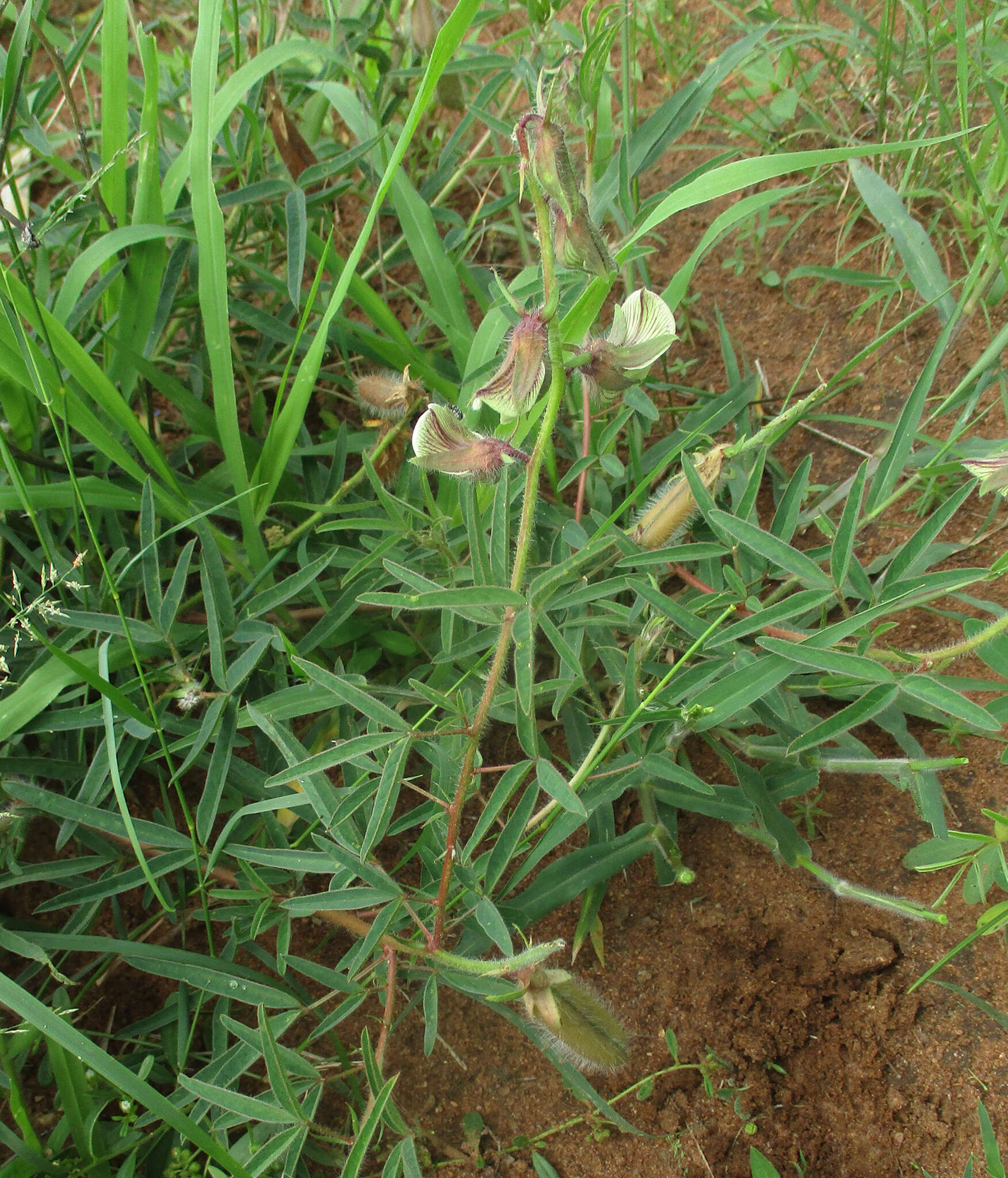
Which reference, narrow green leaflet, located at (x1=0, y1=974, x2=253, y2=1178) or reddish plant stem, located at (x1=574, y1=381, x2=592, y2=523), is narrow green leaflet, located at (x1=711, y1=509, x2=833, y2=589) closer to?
reddish plant stem, located at (x1=574, y1=381, x2=592, y2=523)

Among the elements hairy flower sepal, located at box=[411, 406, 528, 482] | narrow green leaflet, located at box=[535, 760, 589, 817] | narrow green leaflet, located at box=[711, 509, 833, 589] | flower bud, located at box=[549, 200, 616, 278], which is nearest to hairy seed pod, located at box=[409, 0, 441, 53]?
flower bud, located at box=[549, 200, 616, 278]

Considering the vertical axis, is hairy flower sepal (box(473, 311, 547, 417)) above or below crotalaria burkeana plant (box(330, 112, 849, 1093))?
above

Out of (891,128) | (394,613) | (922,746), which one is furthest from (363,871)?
(891,128)

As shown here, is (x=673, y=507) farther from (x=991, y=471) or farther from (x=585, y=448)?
(x=991, y=471)

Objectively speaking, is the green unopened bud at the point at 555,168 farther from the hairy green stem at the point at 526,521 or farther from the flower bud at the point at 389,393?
the flower bud at the point at 389,393

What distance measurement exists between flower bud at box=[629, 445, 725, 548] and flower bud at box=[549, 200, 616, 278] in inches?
12.9

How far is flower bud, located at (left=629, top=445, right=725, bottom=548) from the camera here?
144cm

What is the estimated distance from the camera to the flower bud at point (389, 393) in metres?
1.72

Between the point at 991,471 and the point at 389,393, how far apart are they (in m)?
0.99

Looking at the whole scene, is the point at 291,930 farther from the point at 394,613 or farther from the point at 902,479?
the point at 902,479

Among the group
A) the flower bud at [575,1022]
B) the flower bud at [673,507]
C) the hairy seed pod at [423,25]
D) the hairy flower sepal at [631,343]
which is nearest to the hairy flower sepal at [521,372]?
the hairy flower sepal at [631,343]

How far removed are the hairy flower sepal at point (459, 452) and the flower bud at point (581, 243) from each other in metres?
0.24

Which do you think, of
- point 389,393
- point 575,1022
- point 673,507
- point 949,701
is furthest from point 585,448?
point 575,1022

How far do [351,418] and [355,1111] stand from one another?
1.40 meters
